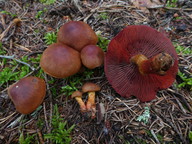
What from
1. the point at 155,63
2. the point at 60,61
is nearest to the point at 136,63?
the point at 155,63

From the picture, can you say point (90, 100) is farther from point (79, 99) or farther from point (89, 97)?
point (79, 99)

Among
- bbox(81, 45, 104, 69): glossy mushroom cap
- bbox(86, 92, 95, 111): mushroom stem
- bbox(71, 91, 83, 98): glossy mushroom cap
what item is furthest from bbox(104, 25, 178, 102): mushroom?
bbox(71, 91, 83, 98): glossy mushroom cap

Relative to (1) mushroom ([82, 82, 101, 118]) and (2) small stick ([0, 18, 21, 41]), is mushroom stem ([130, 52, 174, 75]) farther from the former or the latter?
(2) small stick ([0, 18, 21, 41])

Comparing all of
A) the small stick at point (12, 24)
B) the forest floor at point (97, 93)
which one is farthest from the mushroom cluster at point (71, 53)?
the small stick at point (12, 24)

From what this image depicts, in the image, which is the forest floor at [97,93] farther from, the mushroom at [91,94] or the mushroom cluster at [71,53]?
the mushroom cluster at [71,53]

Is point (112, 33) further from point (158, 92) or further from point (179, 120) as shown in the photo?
point (179, 120)

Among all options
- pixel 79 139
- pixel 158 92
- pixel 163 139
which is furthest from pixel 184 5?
Answer: pixel 79 139
